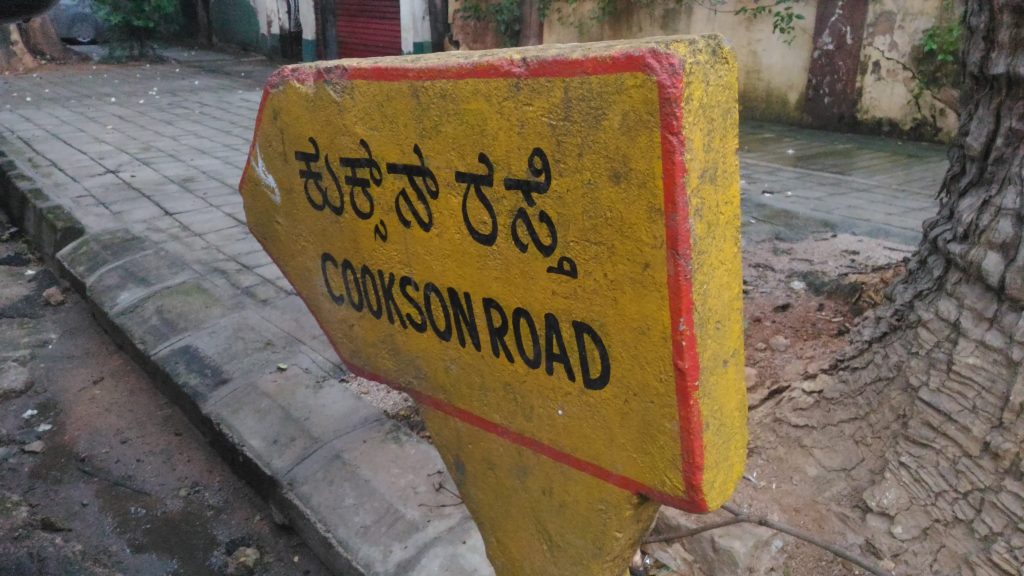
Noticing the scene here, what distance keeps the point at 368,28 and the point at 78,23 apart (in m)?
8.46

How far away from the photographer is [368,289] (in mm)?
1638

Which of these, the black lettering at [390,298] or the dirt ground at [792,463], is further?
the dirt ground at [792,463]

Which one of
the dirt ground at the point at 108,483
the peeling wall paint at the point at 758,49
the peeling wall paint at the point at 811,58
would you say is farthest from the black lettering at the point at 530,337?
the peeling wall paint at the point at 758,49

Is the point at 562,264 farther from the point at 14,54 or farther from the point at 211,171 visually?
the point at 14,54

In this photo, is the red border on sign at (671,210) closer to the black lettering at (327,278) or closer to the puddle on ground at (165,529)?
the black lettering at (327,278)

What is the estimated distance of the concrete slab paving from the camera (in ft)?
8.05

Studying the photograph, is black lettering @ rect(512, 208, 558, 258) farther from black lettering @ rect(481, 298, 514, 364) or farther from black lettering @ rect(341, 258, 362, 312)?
black lettering @ rect(341, 258, 362, 312)

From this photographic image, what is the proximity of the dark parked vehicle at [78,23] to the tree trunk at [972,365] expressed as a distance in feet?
56.9

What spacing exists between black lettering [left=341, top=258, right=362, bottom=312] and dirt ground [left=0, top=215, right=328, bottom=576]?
3.91ft

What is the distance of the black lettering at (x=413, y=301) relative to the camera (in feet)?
4.91

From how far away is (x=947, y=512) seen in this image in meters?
1.81

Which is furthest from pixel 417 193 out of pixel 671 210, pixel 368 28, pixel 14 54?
pixel 14 54

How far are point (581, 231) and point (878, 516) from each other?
1.31m

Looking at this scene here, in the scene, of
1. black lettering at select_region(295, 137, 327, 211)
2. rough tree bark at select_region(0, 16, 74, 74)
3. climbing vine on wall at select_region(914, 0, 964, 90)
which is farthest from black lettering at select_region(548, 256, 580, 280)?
rough tree bark at select_region(0, 16, 74, 74)
